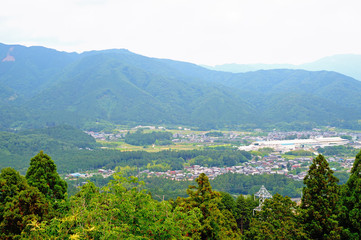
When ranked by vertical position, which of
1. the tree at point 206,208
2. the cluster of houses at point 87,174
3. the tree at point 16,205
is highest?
the tree at point 16,205

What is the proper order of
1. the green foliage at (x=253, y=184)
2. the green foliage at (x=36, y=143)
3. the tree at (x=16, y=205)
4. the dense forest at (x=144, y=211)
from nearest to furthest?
the dense forest at (x=144, y=211) → the tree at (x=16, y=205) → the green foliage at (x=253, y=184) → the green foliage at (x=36, y=143)

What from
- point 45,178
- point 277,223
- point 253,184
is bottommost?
point 253,184

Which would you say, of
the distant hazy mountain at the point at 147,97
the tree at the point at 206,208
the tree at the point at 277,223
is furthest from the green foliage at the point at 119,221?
the distant hazy mountain at the point at 147,97

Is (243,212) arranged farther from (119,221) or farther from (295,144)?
(295,144)

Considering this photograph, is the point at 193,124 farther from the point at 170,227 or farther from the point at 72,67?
the point at 170,227

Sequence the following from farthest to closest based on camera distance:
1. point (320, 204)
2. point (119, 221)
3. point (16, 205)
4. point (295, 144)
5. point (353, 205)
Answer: point (295, 144), point (320, 204), point (353, 205), point (16, 205), point (119, 221)

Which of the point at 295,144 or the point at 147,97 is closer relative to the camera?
the point at 295,144

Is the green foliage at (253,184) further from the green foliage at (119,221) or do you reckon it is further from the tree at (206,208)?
the green foliage at (119,221)

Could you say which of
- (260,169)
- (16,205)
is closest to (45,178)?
(16,205)
